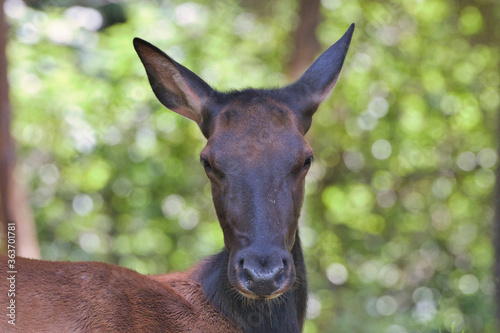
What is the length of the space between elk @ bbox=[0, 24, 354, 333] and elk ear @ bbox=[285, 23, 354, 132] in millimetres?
21

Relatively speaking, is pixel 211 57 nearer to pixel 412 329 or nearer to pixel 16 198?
pixel 16 198

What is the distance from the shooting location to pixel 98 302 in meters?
4.65

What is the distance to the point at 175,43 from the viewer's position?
522 inches

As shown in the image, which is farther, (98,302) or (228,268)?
(228,268)

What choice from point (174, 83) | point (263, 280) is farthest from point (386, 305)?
point (263, 280)

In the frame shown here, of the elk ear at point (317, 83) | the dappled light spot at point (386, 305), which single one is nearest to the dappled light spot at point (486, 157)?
the dappled light spot at point (386, 305)

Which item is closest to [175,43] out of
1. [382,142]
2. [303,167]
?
[382,142]

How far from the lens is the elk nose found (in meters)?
4.39

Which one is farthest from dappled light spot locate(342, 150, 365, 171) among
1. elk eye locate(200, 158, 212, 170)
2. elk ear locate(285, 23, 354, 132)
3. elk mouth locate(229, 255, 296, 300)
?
elk mouth locate(229, 255, 296, 300)

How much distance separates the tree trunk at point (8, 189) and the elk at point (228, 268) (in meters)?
4.73

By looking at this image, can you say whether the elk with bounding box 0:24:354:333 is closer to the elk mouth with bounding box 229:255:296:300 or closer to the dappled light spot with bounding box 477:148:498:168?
the elk mouth with bounding box 229:255:296:300

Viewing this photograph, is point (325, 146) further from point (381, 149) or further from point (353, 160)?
point (381, 149)

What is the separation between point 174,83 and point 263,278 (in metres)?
2.13

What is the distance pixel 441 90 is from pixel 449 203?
2559 mm
